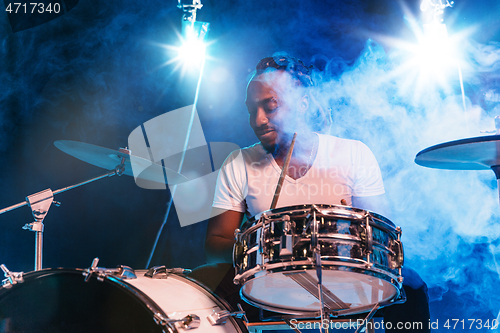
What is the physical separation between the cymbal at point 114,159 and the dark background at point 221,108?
1.67 ft

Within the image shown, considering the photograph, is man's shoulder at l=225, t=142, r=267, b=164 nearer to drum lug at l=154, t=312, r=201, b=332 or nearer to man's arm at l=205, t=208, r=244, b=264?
man's arm at l=205, t=208, r=244, b=264

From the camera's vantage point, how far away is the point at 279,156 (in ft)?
6.48

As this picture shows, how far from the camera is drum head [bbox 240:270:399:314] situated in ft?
3.87

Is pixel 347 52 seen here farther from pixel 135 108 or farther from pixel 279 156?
pixel 135 108

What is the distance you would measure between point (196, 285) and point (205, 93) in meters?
1.55

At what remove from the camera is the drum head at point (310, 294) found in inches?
46.5

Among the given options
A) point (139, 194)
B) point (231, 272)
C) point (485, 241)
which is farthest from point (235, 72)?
point (485, 241)

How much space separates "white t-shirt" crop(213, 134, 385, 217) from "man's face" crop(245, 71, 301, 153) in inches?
3.9

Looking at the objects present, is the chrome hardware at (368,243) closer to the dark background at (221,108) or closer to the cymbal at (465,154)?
the cymbal at (465,154)

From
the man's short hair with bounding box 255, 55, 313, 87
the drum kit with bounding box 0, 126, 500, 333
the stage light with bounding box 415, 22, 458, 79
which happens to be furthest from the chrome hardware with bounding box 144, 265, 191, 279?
the stage light with bounding box 415, 22, 458, 79

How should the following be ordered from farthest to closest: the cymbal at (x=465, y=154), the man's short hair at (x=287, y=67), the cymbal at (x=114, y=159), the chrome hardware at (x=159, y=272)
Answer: the man's short hair at (x=287, y=67) < the cymbal at (x=114, y=159) < the cymbal at (x=465, y=154) < the chrome hardware at (x=159, y=272)

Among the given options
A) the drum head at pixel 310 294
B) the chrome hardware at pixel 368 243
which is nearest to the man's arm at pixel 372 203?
the drum head at pixel 310 294

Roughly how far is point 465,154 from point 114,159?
158cm

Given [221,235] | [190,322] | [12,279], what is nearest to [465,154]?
[221,235]
